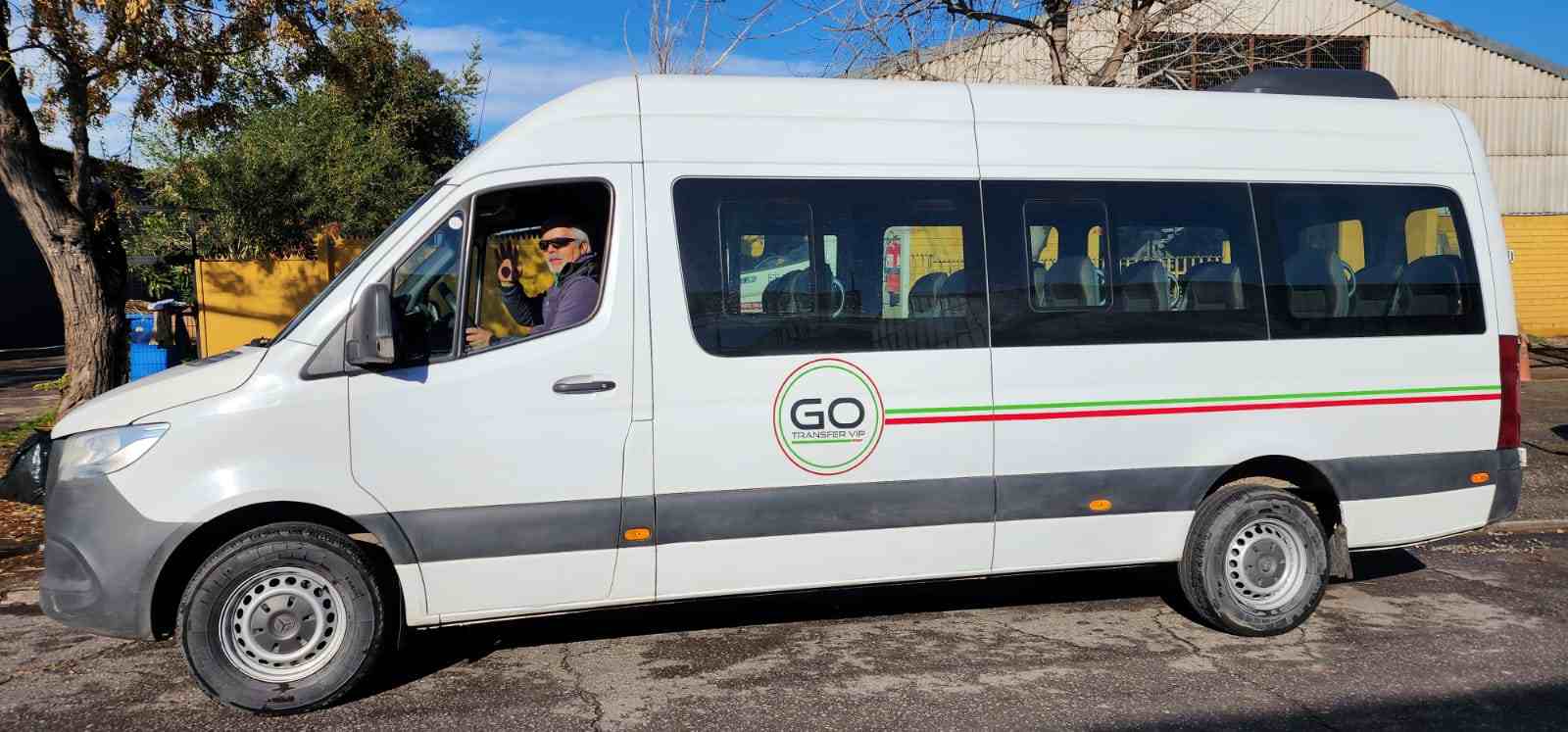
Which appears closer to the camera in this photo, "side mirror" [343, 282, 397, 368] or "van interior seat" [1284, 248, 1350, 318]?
"side mirror" [343, 282, 397, 368]

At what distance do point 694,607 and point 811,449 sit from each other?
5.36ft

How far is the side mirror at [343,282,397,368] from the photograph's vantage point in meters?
4.59

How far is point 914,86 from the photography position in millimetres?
5465

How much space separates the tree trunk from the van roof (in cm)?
764

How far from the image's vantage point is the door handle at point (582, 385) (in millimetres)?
4855

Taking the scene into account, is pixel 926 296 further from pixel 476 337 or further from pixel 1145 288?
pixel 476 337

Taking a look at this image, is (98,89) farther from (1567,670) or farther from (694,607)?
(1567,670)

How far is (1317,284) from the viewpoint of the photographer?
580cm

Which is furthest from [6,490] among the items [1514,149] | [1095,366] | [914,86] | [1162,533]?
[1514,149]

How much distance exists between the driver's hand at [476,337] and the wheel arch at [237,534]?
786 millimetres

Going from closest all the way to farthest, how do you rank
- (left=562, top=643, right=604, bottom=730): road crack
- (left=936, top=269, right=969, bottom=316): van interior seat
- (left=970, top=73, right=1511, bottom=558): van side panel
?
(left=562, top=643, right=604, bottom=730): road crack < (left=936, top=269, right=969, bottom=316): van interior seat < (left=970, top=73, right=1511, bottom=558): van side panel

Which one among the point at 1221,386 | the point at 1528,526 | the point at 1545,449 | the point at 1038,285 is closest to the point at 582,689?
the point at 1038,285

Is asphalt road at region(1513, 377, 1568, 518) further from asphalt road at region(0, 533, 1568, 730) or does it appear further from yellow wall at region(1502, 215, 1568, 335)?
yellow wall at region(1502, 215, 1568, 335)

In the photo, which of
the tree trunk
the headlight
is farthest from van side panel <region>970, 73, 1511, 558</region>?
the tree trunk
